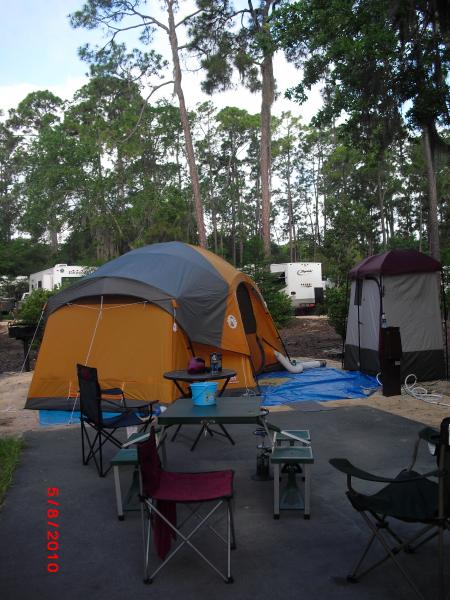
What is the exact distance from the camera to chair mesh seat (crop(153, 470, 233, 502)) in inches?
119

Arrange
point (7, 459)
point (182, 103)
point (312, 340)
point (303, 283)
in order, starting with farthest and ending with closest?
point (303, 283), point (182, 103), point (312, 340), point (7, 459)

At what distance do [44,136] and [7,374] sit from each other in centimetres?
2524

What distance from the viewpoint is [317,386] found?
8.67 m

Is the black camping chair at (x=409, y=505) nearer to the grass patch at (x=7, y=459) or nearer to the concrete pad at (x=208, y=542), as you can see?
the concrete pad at (x=208, y=542)

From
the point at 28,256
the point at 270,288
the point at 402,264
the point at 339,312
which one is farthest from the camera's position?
the point at 28,256

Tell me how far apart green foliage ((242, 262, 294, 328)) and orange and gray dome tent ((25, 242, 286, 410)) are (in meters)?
6.50

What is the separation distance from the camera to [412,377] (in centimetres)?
882

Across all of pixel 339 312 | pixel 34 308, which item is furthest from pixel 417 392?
pixel 34 308

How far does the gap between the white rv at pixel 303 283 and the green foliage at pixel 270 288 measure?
8.73m

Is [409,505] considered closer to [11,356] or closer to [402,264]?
[402,264]

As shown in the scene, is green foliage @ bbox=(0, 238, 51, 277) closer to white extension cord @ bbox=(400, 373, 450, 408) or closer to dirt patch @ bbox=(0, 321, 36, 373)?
dirt patch @ bbox=(0, 321, 36, 373)

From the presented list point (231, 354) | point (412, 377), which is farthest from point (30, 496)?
point (412, 377)
